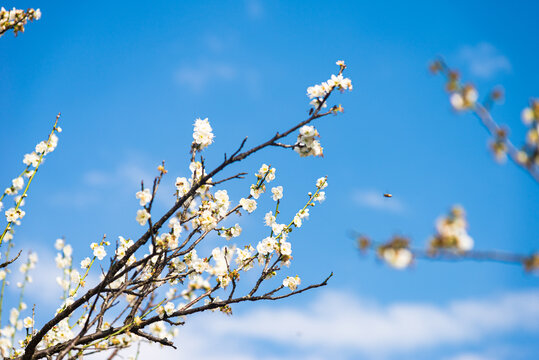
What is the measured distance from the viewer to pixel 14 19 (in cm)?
537

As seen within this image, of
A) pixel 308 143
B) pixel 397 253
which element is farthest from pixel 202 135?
pixel 397 253

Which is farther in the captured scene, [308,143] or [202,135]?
[202,135]

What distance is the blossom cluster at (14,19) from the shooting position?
5.26 m

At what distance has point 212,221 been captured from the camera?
4.44 metres

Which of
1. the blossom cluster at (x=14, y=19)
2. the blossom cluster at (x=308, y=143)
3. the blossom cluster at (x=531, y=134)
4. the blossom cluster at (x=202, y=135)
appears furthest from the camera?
the blossom cluster at (x=14, y=19)

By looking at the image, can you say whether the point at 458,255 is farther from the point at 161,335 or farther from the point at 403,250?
the point at 161,335

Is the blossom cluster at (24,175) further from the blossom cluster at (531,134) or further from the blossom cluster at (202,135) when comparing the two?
the blossom cluster at (531,134)

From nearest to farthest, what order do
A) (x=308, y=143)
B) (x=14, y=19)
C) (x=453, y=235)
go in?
(x=453, y=235) → (x=308, y=143) → (x=14, y=19)

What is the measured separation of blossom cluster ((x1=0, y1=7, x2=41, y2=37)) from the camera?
207 inches

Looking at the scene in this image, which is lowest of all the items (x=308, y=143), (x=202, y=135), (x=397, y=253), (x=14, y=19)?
(x=397, y=253)

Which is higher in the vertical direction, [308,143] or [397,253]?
[308,143]

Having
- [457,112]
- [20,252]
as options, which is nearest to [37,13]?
[20,252]

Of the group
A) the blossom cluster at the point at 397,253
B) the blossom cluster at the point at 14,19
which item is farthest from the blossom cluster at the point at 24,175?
the blossom cluster at the point at 397,253

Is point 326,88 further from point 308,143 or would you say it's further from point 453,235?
point 453,235
